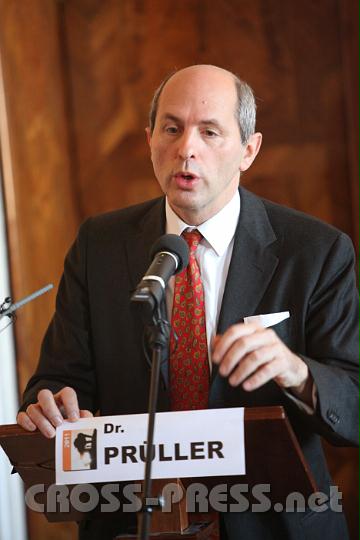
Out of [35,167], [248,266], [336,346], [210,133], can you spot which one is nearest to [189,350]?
[248,266]

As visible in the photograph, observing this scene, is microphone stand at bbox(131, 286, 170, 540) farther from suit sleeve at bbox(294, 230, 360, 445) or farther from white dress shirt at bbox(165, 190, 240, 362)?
white dress shirt at bbox(165, 190, 240, 362)

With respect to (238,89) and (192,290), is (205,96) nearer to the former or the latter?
(238,89)

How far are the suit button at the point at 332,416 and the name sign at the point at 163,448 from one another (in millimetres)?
371

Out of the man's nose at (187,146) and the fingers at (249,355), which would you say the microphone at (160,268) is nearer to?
the fingers at (249,355)

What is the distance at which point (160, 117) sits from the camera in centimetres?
256

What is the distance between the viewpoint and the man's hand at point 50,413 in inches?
79.2

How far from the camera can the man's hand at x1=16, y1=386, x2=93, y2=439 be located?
6.60 feet

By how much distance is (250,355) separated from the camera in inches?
72.2

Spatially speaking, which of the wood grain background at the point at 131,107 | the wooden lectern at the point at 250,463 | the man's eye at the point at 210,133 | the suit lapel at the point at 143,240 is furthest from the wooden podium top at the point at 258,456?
the wood grain background at the point at 131,107

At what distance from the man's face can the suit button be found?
2.29 feet

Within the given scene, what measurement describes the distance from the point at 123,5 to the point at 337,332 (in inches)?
89.3

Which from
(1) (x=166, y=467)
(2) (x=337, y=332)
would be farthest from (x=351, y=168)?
(1) (x=166, y=467)

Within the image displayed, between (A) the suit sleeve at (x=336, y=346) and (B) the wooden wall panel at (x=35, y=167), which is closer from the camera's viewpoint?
(A) the suit sleeve at (x=336, y=346)

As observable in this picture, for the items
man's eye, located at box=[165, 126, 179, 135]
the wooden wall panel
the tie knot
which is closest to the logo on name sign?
the tie knot
